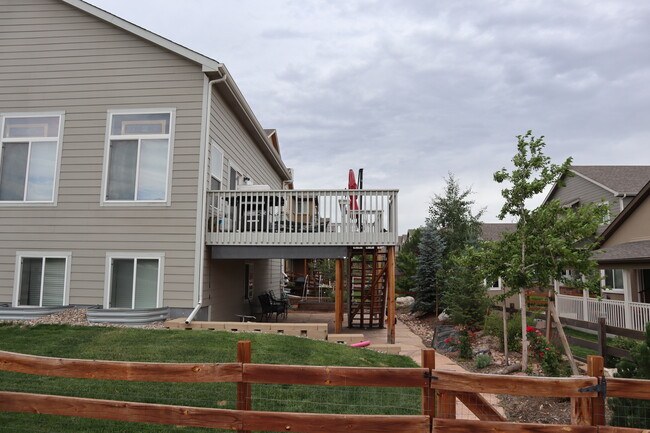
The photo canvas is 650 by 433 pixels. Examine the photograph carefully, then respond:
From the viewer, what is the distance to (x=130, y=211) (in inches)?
406

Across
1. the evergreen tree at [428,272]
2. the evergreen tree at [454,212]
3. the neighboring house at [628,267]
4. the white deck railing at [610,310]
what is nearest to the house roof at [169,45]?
the evergreen tree at [428,272]

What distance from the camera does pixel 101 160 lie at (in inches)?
413

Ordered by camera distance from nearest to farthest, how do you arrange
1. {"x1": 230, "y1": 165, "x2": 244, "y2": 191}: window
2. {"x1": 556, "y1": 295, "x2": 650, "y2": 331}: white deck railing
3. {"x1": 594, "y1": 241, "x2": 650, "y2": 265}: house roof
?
1. {"x1": 556, "y1": 295, "x2": 650, "y2": 331}: white deck railing
2. {"x1": 594, "y1": 241, "x2": 650, "y2": 265}: house roof
3. {"x1": 230, "y1": 165, "x2": 244, "y2": 191}: window

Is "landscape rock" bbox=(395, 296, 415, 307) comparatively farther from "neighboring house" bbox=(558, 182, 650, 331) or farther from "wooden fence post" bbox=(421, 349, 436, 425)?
"wooden fence post" bbox=(421, 349, 436, 425)

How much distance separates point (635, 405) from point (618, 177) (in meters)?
20.0

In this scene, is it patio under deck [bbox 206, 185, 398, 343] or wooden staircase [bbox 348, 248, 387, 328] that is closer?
patio under deck [bbox 206, 185, 398, 343]

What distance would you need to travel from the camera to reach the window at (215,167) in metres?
11.0

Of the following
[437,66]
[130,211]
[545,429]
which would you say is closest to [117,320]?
[130,211]

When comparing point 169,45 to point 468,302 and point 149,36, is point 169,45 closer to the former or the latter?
point 149,36

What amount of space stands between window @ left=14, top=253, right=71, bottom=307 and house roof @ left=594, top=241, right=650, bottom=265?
13196mm

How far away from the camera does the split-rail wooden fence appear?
314cm

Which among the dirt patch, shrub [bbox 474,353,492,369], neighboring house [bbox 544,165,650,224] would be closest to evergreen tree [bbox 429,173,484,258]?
neighboring house [bbox 544,165,650,224]

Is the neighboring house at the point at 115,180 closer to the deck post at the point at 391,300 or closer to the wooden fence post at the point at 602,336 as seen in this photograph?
the deck post at the point at 391,300

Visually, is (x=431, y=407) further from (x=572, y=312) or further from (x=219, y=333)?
(x=572, y=312)
